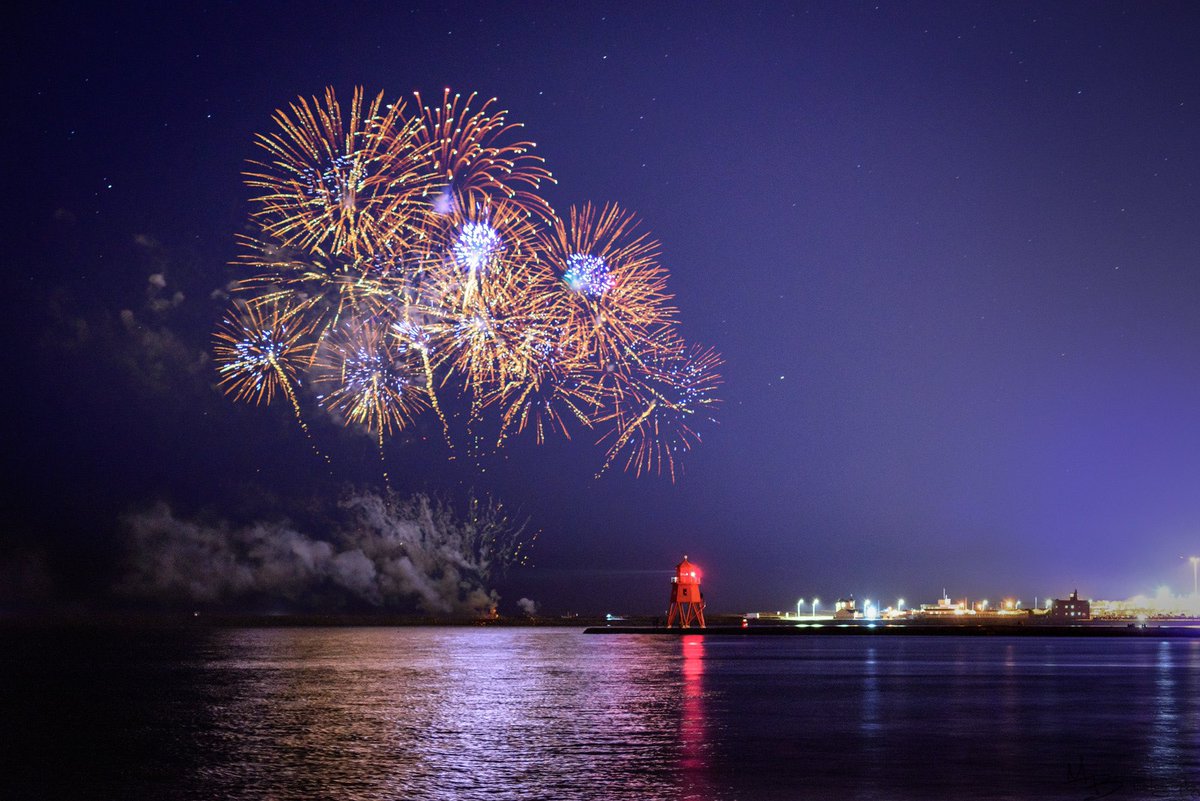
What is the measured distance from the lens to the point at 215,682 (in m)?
55.4

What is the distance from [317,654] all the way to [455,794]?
70.2 metres

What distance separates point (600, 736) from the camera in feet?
95.7

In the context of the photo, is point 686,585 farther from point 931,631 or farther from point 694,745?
point 694,745

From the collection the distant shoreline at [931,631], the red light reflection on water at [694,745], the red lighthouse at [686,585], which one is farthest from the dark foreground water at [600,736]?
the distant shoreline at [931,631]

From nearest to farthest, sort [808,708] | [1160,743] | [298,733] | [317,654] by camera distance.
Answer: [1160,743], [298,733], [808,708], [317,654]

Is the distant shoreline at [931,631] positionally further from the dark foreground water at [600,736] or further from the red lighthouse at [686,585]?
the dark foreground water at [600,736]

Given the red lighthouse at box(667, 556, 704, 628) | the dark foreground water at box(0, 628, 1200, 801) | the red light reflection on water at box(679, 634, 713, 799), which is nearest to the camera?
the red light reflection on water at box(679, 634, 713, 799)

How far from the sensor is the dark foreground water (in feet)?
70.6

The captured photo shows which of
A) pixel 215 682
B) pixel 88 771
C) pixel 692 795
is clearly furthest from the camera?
pixel 215 682

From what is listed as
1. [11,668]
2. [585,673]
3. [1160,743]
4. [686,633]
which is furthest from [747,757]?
[686,633]

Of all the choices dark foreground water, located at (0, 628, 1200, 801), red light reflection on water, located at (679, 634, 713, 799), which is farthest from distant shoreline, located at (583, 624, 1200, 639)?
red light reflection on water, located at (679, 634, 713, 799)

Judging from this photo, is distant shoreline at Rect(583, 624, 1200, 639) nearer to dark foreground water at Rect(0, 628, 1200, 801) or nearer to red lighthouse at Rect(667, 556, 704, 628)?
red lighthouse at Rect(667, 556, 704, 628)

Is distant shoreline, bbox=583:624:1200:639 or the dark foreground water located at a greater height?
the dark foreground water

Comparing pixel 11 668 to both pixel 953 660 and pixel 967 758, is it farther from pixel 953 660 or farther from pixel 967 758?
pixel 967 758
